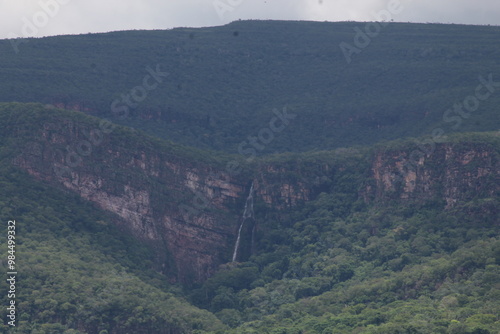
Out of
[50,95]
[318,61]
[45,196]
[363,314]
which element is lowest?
[363,314]

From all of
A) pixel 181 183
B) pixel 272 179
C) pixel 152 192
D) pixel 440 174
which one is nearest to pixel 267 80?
pixel 272 179

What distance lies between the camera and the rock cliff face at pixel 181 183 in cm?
9569

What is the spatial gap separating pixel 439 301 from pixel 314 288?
536 inches

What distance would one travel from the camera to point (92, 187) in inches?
3824

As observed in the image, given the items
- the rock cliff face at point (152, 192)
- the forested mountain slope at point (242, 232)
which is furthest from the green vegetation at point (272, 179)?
the rock cliff face at point (152, 192)

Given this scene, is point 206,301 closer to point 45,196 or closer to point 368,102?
point 45,196

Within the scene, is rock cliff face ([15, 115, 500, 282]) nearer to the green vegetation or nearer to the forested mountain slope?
the forested mountain slope

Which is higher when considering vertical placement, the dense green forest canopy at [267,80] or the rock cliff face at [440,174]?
the dense green forest canopy at [267,80]

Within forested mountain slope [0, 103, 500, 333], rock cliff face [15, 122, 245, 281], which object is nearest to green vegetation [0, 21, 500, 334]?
forested mountain slope [0, 103, 500, 333]

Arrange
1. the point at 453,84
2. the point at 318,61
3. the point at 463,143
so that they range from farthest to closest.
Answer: the point at 318,61 < the point at 453,84 < the point at 463,143

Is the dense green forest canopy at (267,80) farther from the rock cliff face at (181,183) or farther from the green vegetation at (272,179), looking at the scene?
the rock cliff face at (181,183)

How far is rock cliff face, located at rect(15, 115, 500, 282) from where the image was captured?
9569cm

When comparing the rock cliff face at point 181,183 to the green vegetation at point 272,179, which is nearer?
the green vegetation at point 272,179

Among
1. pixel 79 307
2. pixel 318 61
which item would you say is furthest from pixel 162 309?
pixel 318 61
